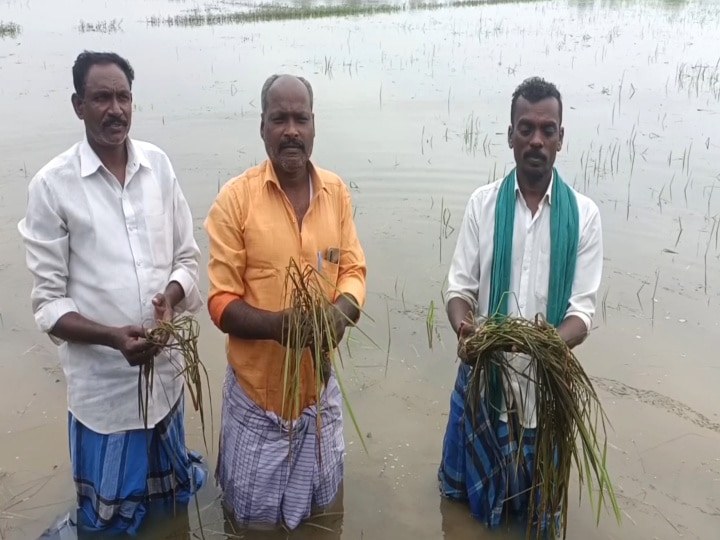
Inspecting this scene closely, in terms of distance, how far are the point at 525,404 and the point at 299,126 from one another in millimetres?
1337

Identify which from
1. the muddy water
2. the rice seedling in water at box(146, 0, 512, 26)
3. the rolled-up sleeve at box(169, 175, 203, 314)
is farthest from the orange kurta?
the rice seedling in water at box(146, 0, 512, 26)

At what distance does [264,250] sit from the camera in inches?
96.4

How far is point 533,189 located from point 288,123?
0.97 meters

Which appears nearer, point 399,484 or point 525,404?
point 525,404

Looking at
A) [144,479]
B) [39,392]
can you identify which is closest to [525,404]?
[144,479]

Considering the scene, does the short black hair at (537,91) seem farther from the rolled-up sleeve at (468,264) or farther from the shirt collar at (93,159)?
the shirt collar at (93,159)

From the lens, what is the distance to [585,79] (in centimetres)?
1127

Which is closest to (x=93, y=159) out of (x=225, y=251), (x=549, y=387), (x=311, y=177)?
(x=225, y=251)

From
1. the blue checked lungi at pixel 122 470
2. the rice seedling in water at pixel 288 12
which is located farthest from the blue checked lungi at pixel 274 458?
the rice seedling in water at pixel 288 12

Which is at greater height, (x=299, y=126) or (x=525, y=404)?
(x=299, y=126)

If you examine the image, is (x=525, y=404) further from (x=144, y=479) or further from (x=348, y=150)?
(x=348, y=150)

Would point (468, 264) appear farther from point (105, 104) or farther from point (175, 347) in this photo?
point (105, 104)

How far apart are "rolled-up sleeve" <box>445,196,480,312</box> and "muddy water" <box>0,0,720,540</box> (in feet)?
3.45

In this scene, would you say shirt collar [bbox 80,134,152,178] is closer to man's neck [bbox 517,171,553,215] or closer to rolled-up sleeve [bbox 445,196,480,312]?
rolled-up sleeve [bbox 445,196,480,312]
